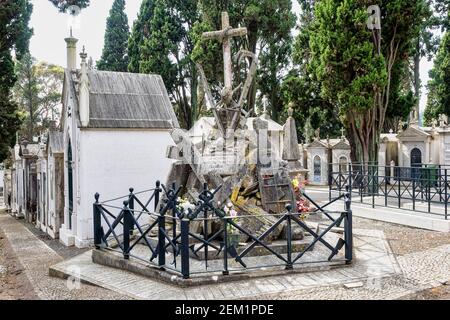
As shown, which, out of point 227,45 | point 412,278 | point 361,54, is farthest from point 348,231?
point 361,54

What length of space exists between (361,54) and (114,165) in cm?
1317

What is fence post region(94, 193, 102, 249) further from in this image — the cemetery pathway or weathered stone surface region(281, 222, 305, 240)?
weathered stone surface region(281, 222, 305, 240)

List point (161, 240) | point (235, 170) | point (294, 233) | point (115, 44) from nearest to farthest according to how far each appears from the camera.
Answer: point (161, 240), point (294, 233), point (235, 170), point (115, 44)

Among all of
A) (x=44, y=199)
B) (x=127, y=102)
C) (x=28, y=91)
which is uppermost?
(x=28, y=91)

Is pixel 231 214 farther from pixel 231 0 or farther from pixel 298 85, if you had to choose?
pixel 231 0

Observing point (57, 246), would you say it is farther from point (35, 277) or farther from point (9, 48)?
point (9, 48)

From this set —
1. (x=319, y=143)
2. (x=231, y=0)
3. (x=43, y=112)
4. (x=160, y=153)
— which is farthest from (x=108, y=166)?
(x=43, y=112)

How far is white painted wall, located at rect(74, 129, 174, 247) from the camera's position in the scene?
15398mm

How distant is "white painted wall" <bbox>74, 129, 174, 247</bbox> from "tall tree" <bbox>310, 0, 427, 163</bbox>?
33.3 ft

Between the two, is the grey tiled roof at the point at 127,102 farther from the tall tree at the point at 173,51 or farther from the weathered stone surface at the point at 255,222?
the tall tree at the point at 173,51

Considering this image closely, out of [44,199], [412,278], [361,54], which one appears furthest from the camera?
[361,54]

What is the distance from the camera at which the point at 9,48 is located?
2311 centimetres

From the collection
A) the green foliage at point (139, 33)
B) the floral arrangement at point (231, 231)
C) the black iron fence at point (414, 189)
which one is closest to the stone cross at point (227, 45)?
the floral arrangement at point (231, 231)

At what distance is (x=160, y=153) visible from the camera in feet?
55.4
